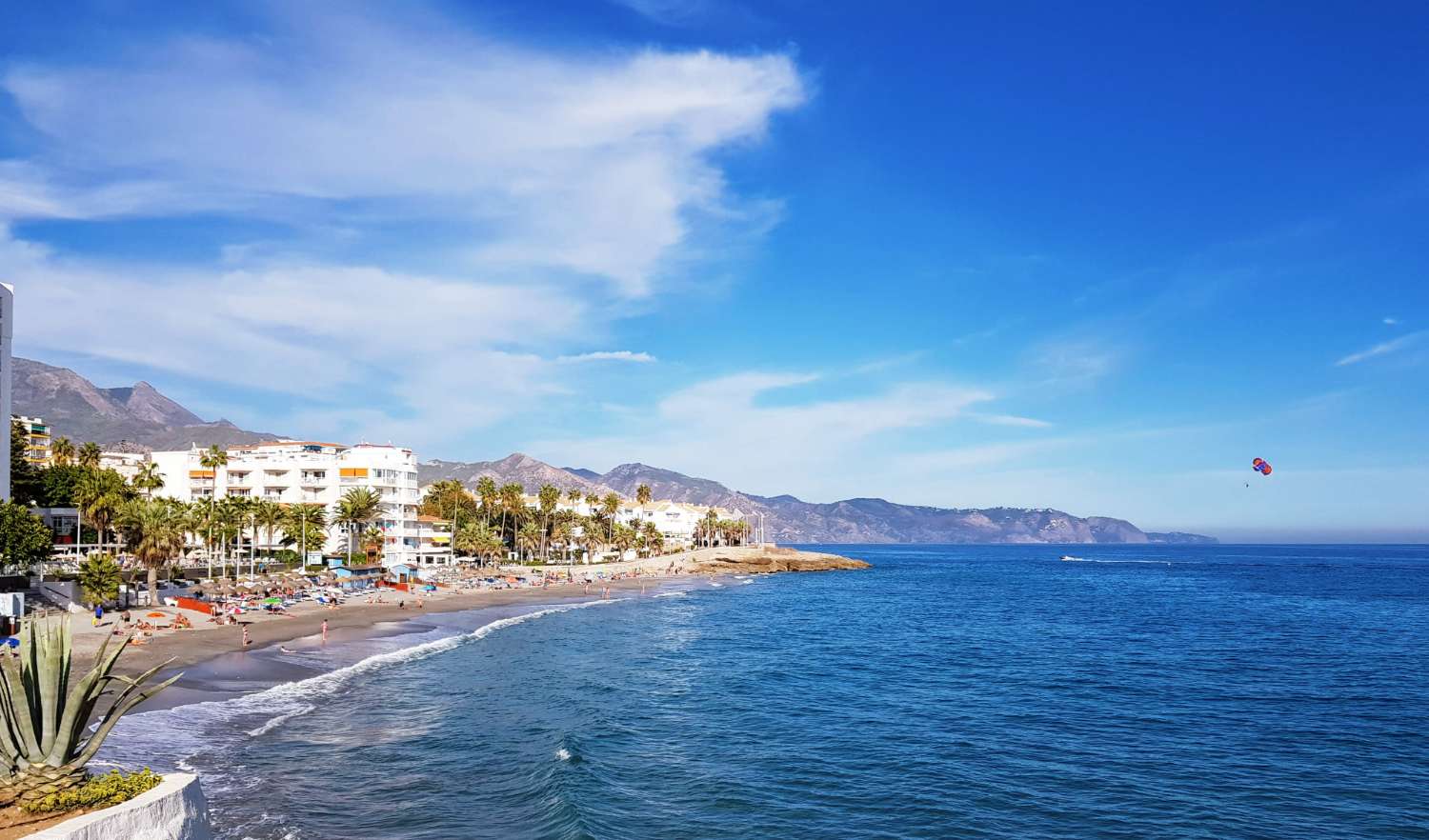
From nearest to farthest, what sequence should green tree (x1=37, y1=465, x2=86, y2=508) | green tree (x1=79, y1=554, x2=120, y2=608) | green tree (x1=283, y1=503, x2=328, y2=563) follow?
green tree (x1=79, y1=554, x2=120, y2=608) → green tree (x1=37, y1=465, x2=86, y2=508) → green tree (x1=283, y1=503, x2=328, y2=563)

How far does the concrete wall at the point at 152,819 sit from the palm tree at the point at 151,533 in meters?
55.8

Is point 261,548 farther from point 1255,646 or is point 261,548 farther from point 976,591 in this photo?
point 1255,646

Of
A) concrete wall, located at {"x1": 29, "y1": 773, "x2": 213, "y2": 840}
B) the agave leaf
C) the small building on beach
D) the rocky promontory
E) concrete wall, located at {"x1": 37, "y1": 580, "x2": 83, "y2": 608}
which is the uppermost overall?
the agave leaf

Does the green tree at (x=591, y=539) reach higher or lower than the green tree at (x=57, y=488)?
lower

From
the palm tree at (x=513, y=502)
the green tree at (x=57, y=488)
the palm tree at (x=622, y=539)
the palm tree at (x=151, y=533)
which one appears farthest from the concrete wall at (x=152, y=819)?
the palm tree at (x=622, y=539)

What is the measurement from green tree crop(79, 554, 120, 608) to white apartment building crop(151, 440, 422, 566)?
59.2 metres

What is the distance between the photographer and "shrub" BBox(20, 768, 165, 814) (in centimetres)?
1123

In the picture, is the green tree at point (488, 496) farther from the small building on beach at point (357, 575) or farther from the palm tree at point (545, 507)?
the small building on beach at point (357, 575)

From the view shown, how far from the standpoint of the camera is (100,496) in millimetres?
Result: 68938

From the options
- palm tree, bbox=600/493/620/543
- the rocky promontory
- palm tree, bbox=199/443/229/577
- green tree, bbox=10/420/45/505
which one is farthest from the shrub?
palm tree, bbox=600/493/620/543

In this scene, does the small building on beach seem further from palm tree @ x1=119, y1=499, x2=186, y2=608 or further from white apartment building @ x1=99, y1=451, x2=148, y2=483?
white apartment building @ x1=99, y1=451, x2=148, y2=483

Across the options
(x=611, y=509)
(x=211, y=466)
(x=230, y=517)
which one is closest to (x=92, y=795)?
(x=230, y=517)

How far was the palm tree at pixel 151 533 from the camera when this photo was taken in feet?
196

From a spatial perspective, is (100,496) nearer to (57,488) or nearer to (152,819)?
(57,488)
